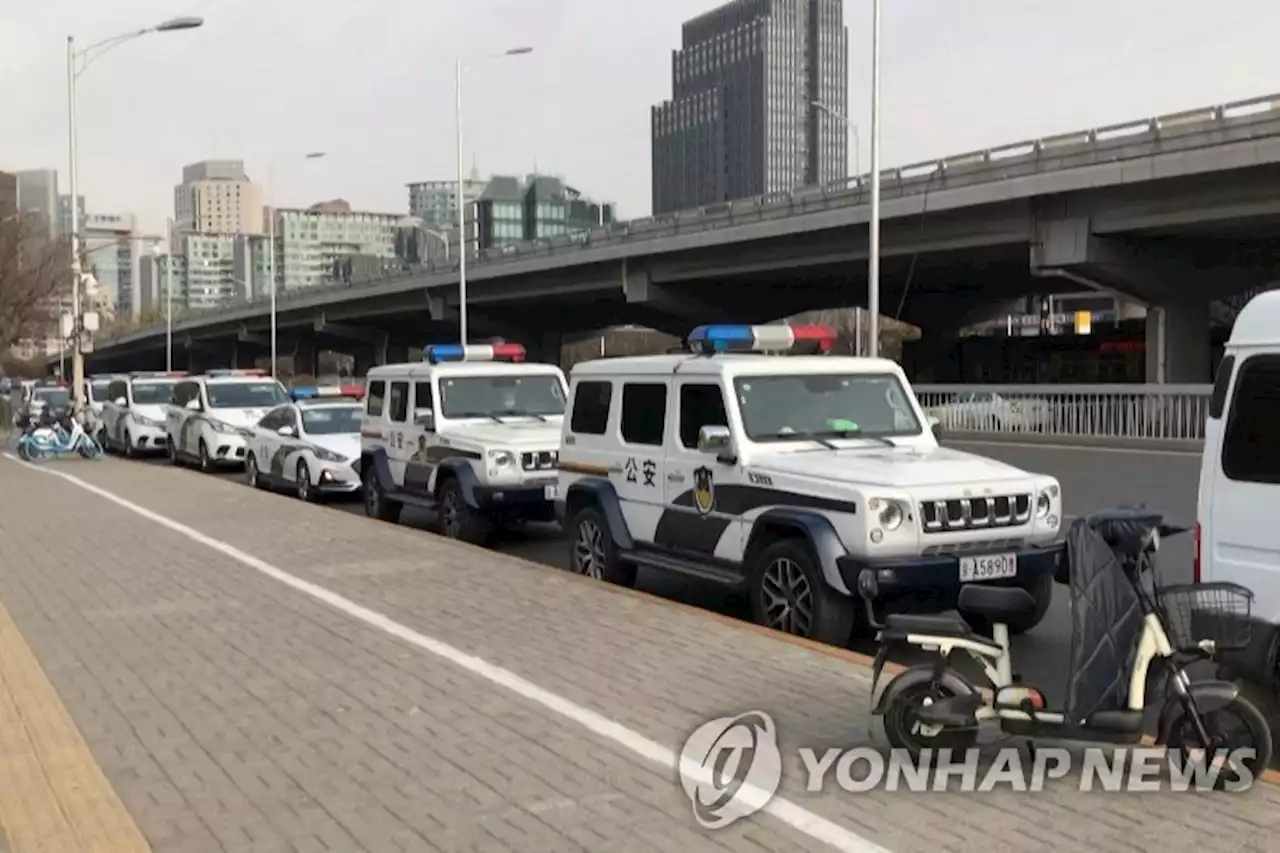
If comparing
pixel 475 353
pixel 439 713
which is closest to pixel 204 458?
pixel 475 353

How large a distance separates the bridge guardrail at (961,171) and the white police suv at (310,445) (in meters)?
20.1

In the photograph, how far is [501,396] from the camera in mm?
14523

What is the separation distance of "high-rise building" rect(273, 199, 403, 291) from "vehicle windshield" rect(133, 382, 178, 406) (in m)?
85.1

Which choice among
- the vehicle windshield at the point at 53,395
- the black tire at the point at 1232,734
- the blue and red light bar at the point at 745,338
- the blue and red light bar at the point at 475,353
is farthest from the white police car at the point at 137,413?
the black tire at the point at 1232,734

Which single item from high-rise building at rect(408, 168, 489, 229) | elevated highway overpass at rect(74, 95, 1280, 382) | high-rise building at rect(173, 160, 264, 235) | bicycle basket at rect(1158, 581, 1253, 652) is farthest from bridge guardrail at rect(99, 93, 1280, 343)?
high-rise building at rect(173, 160, 264, 235)

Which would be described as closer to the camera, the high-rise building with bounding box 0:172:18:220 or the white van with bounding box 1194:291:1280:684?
the white van with bounding box 1194:291:1280:684

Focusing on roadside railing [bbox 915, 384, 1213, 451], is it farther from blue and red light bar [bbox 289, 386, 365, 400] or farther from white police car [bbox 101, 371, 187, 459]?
white police car [bbox 101, 371, 187, 459]

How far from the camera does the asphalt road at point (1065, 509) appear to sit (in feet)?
27.9

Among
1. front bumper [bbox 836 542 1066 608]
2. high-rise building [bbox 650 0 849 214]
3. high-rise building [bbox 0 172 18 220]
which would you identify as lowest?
front bumper [bbox 836 542 1066 608]

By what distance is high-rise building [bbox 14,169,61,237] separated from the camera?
50.7m

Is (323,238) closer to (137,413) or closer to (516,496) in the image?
(137,413)

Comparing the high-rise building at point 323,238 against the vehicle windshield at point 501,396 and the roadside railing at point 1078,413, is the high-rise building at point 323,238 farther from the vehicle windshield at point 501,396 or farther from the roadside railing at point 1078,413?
the vehicle windshield at point 501,396

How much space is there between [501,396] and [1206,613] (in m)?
9.91

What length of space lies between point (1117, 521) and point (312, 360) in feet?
361
